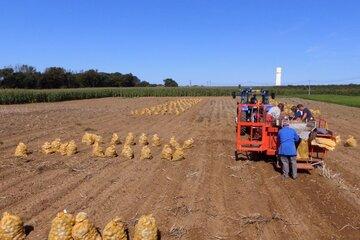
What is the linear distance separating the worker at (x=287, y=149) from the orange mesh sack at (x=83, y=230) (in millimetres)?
5698

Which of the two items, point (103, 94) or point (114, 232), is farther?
point (103, 94)

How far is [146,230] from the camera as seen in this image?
20.8ft

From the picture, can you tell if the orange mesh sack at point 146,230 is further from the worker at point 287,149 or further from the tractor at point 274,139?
the tractor at point 274,139

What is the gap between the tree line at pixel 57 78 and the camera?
88.3m

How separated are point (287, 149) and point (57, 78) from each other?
92521 mm

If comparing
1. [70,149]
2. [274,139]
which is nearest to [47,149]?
[70,149]

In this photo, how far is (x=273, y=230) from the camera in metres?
7.07

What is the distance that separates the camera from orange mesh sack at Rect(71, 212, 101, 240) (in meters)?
6.29

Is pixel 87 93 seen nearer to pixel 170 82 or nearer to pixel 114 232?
pixel 114 232

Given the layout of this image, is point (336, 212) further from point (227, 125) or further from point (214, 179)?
point (227, 125)

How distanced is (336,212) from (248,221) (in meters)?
1.87

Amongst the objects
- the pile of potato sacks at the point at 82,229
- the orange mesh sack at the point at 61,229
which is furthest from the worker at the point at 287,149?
the orange mesh sack at the point at 61,229

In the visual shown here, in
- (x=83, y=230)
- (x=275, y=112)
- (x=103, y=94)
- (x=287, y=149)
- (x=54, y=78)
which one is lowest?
(x=103, y=94)

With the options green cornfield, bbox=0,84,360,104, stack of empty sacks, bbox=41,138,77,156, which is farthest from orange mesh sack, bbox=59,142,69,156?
green cornfield, bbox=0,84,360,104
